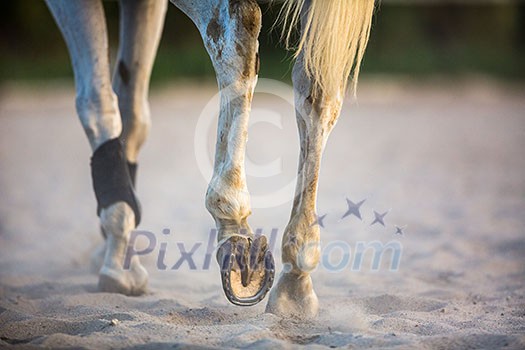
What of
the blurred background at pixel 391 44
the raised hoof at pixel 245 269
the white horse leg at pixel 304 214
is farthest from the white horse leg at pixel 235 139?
the blurred background at pixel 391 44

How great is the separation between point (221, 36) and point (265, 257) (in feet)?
2.92

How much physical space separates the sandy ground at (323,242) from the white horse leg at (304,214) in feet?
0.39

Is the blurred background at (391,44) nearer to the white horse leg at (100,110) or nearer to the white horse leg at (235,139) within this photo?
the white horse leg at (100,110)

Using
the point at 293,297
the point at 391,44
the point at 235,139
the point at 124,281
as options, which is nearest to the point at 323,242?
the point at 124,281

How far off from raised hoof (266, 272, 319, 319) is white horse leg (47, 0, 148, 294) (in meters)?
0.86

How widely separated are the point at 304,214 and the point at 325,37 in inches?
28.5

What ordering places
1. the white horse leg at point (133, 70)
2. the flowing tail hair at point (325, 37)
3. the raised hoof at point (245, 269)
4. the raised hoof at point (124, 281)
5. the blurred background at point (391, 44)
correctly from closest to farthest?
the raised hoof at point (245, 269) → the flowing tail hair at point (325, 37) → the raised hoof at point (124, 281) → the white horse leg at point (133, 70) → the blurred background at point (391, 44)

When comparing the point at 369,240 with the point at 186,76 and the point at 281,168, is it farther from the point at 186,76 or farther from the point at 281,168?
the point at 186,76

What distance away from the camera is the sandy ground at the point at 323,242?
2.98 metres

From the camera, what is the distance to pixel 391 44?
28.4 meters

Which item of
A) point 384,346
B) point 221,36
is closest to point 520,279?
point 384,346

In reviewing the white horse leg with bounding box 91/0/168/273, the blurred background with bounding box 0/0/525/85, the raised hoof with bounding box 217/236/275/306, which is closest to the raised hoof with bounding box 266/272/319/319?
the raised hoof with bounding box 217/236/275/306

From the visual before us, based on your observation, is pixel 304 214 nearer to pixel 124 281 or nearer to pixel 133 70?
pixel 124 281

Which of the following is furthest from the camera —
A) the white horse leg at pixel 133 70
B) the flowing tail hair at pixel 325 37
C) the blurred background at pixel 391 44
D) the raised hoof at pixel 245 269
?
the blurred background at pixel 391 44
